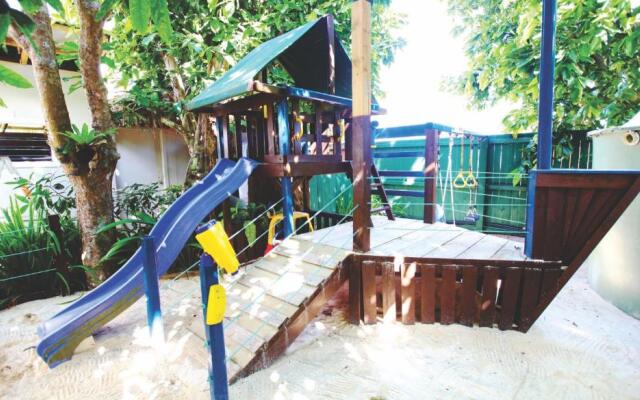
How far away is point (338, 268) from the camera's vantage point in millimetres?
2938

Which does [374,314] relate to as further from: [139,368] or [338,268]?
[139,368]

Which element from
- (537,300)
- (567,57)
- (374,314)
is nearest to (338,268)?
(374,314)

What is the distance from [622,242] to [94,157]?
6.13 meters

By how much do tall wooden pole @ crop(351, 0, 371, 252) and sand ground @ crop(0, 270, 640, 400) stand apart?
0.97 m

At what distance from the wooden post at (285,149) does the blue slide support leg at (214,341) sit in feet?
6.17

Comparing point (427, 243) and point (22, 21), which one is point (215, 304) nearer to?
Result: point (22, 21)

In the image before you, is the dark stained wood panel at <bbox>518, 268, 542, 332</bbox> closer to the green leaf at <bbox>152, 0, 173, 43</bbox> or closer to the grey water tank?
the grey water tank

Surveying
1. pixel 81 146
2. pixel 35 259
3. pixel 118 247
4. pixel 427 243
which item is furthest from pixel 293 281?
pixel 35 259

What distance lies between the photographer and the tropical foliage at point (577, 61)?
355 centimetres

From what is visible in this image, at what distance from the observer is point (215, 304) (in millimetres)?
1594

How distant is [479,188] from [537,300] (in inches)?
176

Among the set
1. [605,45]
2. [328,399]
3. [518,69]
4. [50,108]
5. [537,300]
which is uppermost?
[605,45]

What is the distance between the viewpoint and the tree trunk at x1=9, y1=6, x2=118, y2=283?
3.60 metres

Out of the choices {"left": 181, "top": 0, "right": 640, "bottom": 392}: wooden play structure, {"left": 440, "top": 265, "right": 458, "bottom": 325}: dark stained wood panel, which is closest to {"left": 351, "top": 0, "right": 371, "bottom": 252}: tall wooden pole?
{"left": 181, "top": 0, "right": 640, "bottom": 392}: wooden play structure
